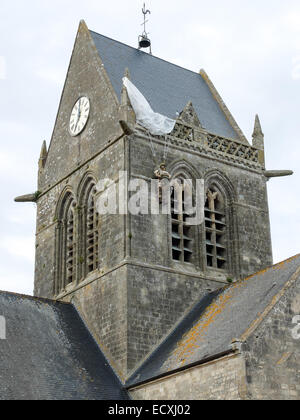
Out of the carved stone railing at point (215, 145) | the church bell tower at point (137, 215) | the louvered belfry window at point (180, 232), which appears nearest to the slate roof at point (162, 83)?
the church bell tower at point (137, 215)

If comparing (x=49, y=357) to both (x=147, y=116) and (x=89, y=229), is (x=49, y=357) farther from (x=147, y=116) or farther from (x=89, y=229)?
(x=147, y=116)

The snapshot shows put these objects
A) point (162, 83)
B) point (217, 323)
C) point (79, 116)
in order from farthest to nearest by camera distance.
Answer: point (162, 83) < point (79, 116) < point (217, 323)

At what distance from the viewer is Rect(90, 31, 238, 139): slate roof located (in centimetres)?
2589

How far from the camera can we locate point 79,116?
87.0 feet

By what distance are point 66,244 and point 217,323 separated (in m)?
7.44

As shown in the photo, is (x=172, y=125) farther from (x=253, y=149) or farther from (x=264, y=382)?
(x=264, y=382)

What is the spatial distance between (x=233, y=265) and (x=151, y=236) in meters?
3.30

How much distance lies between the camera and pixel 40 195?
27.6m

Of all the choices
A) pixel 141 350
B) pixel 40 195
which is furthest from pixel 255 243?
pixel 40 195

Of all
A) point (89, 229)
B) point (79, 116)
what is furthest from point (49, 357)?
point (79, 116)

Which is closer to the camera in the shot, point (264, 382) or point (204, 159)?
point (264, 382)

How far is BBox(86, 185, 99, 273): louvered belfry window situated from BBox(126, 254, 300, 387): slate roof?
367 cm

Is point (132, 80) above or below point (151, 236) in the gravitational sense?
above
